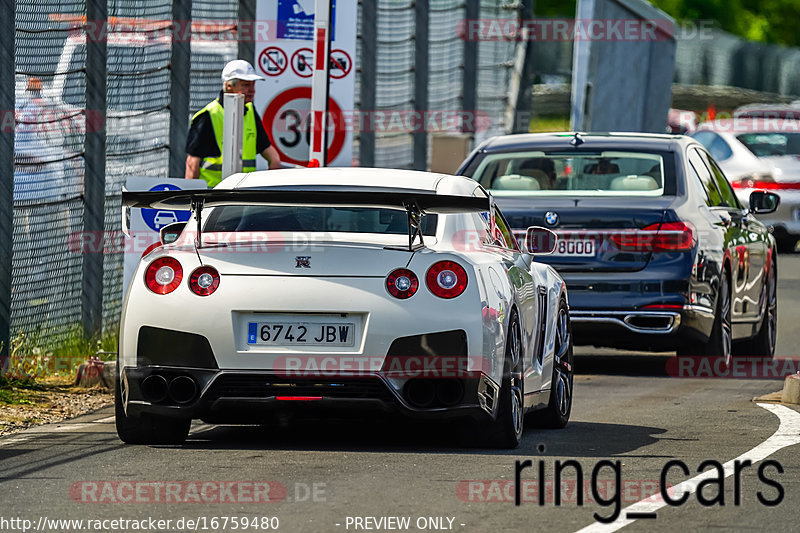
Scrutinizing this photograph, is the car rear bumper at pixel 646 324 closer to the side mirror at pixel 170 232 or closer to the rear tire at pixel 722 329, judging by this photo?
the rear tire at pixel 722 329

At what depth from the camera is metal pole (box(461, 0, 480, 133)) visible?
2411 cm

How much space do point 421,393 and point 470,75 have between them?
52.6ft

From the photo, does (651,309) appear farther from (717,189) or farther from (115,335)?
(115,335)

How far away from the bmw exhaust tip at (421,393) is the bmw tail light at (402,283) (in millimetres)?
394

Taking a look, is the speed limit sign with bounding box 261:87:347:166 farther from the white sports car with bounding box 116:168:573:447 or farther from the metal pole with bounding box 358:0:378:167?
the white sports car with bounding box 116:168:573:447

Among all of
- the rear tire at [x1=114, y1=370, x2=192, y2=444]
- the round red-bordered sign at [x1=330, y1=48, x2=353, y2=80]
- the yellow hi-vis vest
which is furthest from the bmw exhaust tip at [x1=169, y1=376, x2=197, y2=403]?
the round red-bordered sign at [x1=330, y1=48, x2=353, y2=80]

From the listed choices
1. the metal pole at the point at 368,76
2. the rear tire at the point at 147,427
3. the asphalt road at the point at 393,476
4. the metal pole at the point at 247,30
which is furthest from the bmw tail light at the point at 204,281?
the metal pole at the point at 368,76

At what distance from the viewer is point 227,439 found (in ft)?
30.7

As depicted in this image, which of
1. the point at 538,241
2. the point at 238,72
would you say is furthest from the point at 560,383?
the point at 238,72

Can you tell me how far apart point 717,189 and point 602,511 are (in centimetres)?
727

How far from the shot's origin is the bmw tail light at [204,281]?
8.59 metres

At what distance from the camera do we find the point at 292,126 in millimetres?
15164

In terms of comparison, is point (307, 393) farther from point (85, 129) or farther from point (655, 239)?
point (85, 129)

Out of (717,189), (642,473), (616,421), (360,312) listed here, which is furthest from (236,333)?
(717,189)
